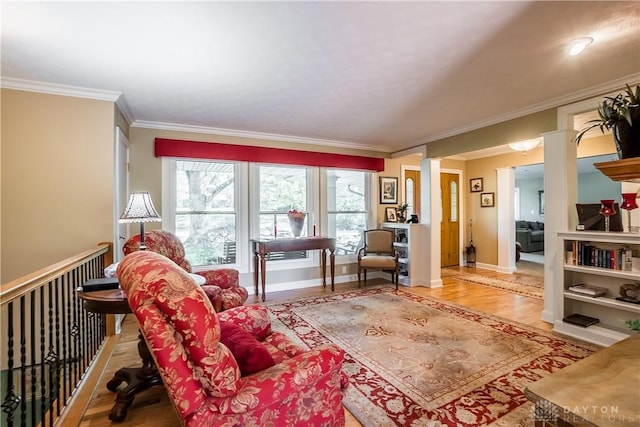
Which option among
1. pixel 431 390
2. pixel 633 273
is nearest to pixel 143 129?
pixel 431 390

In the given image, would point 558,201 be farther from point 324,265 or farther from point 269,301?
point 269,301

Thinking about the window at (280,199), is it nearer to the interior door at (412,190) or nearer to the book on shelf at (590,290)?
the interior door at (412,190)

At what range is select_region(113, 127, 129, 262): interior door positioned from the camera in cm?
314

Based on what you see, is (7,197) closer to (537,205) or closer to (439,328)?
(439,328)

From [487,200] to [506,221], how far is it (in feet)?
1.98

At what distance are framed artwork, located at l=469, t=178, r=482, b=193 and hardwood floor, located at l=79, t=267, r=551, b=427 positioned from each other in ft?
5.60

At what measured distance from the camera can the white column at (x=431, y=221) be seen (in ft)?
15.9

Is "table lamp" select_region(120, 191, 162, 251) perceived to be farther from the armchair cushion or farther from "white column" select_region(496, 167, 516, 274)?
"white column" select_region(496, 167, 516, 274)

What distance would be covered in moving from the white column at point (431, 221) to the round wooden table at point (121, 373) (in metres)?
3.99

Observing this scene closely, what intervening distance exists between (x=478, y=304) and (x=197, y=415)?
12.5ft

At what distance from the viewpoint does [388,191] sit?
567 centimetres

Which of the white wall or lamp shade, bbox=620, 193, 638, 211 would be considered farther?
the white wall

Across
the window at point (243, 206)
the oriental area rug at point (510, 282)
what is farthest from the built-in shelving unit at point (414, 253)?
the window at point (243, 206)

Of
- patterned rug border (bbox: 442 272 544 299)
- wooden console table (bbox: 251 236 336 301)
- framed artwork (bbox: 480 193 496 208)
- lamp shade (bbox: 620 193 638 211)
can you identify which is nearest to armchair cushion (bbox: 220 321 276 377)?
wooden console table (bbox: 251 236 336 301)
